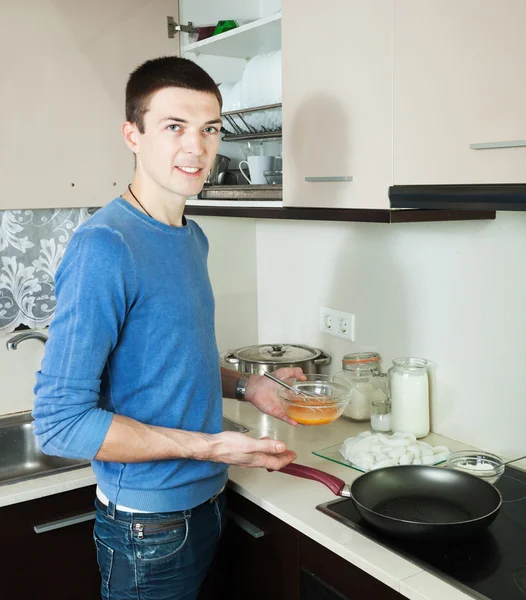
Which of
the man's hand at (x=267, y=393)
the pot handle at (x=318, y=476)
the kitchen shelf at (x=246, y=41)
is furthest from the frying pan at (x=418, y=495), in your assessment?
the kitchen shelf at (x=246, y=41)

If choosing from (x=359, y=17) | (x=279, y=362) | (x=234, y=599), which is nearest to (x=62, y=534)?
(x=234, y=599)

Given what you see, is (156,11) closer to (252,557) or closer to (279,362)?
(279,362)

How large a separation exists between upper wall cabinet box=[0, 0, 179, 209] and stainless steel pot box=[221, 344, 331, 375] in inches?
24.9

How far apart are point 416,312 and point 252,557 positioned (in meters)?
0.74

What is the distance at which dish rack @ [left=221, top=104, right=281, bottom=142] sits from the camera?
74.9 inches

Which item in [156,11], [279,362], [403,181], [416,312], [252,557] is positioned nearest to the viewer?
[403,181]

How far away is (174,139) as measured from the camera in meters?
1.36

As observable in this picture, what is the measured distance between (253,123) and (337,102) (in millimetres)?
470

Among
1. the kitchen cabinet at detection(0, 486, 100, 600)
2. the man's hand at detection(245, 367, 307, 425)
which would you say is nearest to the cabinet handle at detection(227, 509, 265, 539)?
the man's hand at detection(245, 367, 307, 425)

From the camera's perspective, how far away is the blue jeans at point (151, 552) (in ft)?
4.55

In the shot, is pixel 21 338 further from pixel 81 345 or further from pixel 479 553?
pixel 479 553

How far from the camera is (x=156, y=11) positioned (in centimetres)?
225

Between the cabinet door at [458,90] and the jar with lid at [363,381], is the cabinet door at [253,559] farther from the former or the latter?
the cabinet door at [458,90]

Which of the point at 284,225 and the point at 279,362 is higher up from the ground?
the point at 284,225
